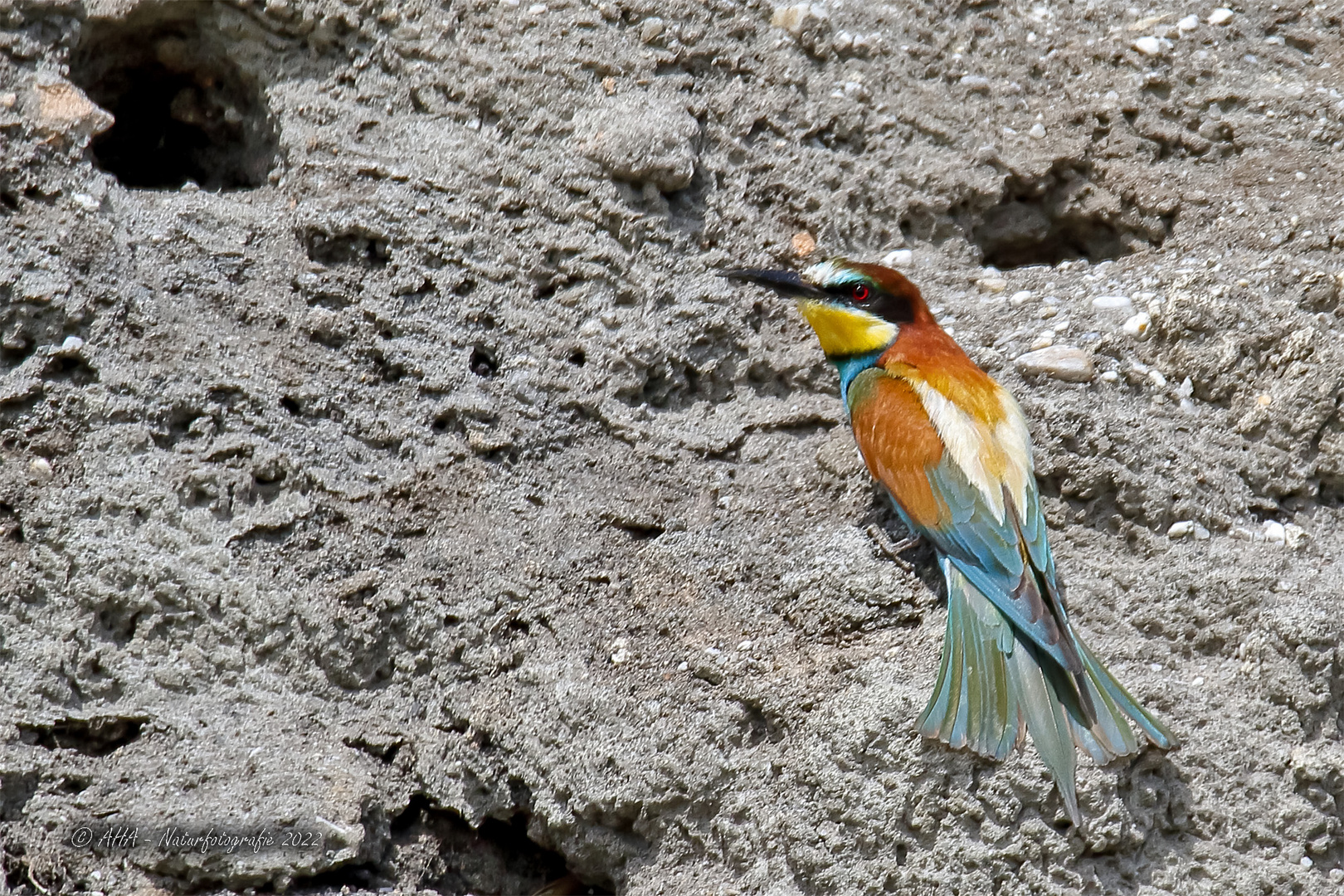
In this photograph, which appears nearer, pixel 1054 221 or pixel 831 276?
pixel 831 276

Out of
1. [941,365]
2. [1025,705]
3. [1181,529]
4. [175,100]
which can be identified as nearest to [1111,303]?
[941,365]

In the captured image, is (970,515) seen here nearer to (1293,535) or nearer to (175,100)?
(1293,535)

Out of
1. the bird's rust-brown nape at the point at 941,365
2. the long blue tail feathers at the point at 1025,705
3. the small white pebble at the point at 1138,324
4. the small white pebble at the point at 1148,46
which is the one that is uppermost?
the small white pebble at the point at 1148,46

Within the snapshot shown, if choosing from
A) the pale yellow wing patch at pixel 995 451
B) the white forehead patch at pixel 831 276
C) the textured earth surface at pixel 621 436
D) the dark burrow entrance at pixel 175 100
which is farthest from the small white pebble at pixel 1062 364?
the dark burrow entrance at pixel 175 100

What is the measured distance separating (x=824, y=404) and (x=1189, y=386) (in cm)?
66

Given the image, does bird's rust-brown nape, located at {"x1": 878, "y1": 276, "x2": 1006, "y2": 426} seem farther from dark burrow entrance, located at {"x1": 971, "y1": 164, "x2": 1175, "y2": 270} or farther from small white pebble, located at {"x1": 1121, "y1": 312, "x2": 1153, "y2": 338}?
dark burrow entrance, located at {"x1": 971, "y1": 164, "x2": 1175, "y2": 270}

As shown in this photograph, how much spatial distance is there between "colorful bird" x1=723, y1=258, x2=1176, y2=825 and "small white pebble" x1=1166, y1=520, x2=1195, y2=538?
9.2 inches

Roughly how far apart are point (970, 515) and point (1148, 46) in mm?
1205

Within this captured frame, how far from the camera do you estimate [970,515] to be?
2266mm

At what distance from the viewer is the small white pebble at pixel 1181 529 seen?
7.45ft

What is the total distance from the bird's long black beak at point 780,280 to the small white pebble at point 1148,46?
3.03 feet

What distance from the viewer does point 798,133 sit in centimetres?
273

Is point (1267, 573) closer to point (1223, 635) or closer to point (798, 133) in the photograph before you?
point (1223, 635)

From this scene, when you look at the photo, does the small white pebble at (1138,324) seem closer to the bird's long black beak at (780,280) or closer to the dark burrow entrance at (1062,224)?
the dark burrow entrance at (1062,224)
